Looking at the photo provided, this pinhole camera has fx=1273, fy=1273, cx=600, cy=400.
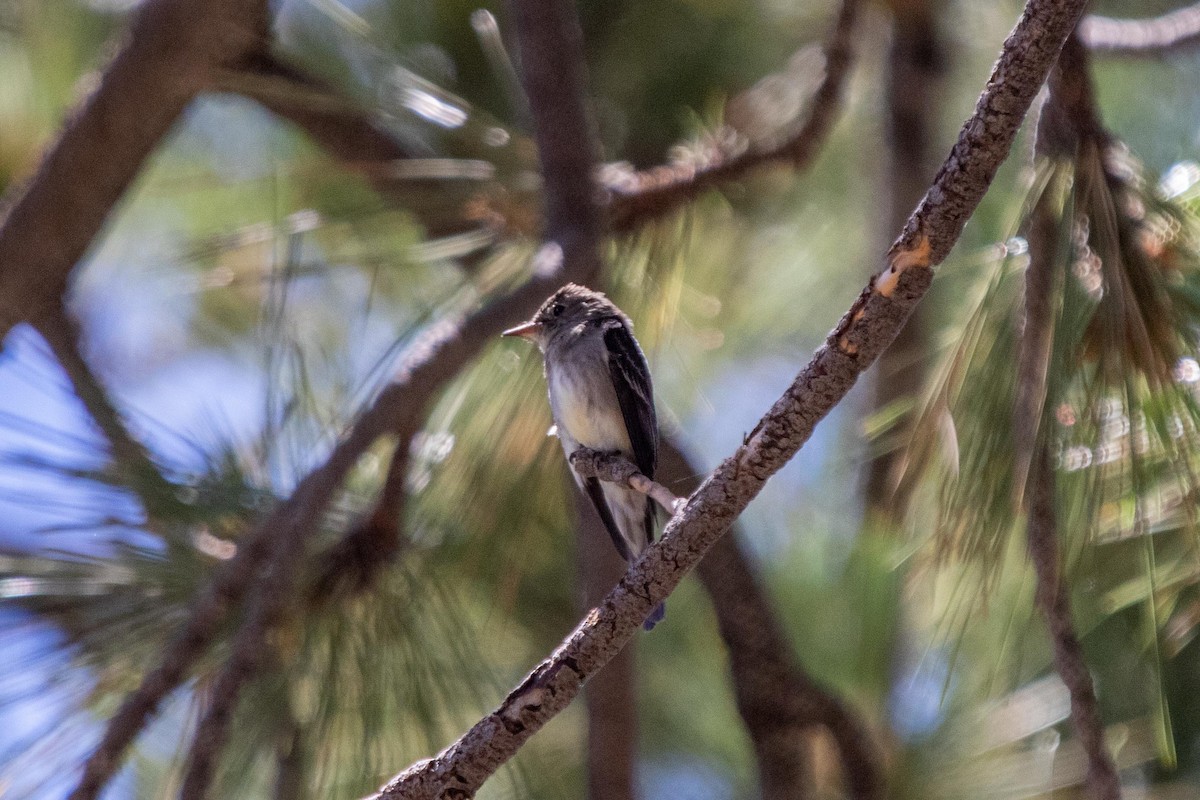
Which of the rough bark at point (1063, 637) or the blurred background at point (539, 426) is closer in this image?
the rough bark at point (1063, 637)

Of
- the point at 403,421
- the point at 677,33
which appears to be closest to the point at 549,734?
the point at 403,421

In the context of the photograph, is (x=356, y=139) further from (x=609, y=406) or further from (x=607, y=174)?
(x=609, y=406)

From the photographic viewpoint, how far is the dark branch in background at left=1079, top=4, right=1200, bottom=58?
96.1 inches

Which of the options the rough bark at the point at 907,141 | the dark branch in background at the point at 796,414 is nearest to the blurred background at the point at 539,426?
the rough bark at the point at 907,141

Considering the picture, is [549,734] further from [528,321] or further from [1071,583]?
[1071,583]

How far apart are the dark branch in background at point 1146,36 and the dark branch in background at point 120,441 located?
1910mm

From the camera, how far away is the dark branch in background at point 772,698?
→ 2314 millimetres

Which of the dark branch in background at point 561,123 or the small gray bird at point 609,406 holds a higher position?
the dark branch in background at point 561,123

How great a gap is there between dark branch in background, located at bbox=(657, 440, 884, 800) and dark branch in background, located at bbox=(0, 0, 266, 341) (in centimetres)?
117

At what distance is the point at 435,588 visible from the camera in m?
2.40

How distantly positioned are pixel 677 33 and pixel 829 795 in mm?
2172

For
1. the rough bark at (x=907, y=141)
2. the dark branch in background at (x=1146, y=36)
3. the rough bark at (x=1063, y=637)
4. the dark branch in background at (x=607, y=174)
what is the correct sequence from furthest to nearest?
the rough bark at (x=907, y=141) < the dark branch in background at (x=607, y=174) < the dark branch in background at (x=1146, y=36) < the rough bark at (x=1063, y=637)

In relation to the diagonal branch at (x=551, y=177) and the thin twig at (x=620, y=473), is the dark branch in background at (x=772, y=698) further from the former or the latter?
the diagonal branch at (x=551, y=177)

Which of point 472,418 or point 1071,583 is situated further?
point 472,418
